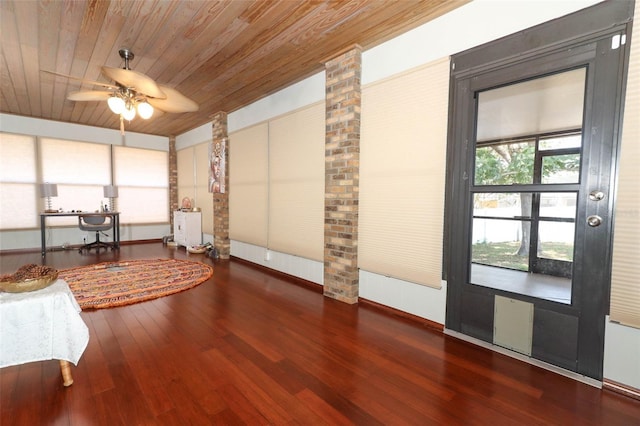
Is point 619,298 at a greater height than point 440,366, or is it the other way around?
point 619,298

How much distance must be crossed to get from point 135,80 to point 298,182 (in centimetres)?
220

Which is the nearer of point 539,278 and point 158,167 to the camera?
point 539,278

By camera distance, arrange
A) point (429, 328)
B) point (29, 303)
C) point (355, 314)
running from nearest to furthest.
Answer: point (29, 303)
point (429, 328)
point (355, 314)

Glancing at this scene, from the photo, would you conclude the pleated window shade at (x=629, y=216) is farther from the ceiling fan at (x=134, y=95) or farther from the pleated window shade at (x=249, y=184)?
the pleated window shade at (x=249, y=184)

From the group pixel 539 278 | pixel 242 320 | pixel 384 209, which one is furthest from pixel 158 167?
pixel 539 278

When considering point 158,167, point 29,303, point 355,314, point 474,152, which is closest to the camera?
point 29,303

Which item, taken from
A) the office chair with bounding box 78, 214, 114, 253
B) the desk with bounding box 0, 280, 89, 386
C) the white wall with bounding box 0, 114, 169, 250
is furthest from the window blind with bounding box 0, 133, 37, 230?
the desk with bounding box 0, 280, 89, 386

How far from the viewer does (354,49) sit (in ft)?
10.5

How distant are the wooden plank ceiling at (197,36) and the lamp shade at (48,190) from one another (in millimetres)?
2197

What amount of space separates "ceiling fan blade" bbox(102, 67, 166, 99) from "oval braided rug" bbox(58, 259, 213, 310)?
231 cm

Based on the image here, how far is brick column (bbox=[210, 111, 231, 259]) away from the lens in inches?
225

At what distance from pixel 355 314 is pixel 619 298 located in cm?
204

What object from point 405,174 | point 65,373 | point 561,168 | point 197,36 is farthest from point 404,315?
point 197,36

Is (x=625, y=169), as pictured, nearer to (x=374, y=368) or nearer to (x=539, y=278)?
(x=539, y=278)
